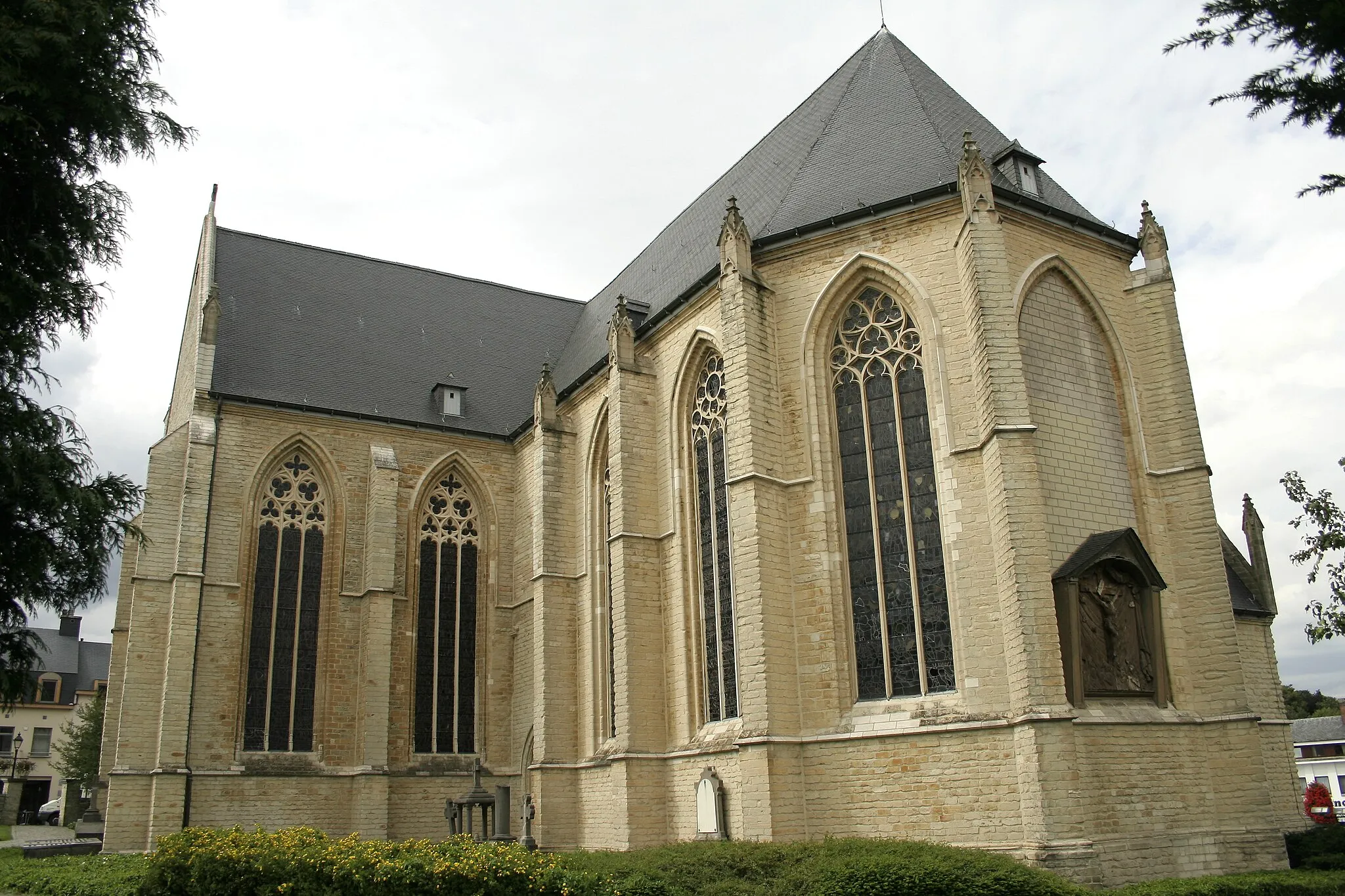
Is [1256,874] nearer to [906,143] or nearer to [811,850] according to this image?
[811,850]

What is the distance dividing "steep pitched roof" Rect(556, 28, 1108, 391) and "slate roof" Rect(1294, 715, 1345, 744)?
4634 cm

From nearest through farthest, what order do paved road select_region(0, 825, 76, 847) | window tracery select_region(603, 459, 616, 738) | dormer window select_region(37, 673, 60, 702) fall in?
window tracery select_region(603, 459, 616, 738) < paved road select_region(0, 825, 76, 847) < dormer window select_region(37, 673, 60, 702)

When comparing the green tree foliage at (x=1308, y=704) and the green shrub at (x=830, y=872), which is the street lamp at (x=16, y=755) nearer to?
the green shrub at (x=830, y=872)

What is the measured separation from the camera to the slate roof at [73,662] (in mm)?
53875

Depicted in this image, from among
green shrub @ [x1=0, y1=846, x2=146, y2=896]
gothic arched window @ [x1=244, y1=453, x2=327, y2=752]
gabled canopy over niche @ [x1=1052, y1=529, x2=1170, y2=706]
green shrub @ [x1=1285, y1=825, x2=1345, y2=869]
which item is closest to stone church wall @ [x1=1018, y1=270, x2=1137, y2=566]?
gabled canopy over niche @ [x1=1052, y1=529, x2=1170, y2=706]

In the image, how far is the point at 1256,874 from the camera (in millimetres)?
13016

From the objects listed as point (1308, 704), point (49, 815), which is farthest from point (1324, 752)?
point (49, 815)

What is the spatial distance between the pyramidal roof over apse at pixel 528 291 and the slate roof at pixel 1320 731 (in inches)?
1803

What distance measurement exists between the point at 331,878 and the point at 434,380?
666 inches

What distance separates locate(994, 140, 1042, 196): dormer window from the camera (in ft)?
55.3

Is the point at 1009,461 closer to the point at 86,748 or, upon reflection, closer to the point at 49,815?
the point at 86,748

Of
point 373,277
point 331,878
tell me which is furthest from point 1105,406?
point 373,277

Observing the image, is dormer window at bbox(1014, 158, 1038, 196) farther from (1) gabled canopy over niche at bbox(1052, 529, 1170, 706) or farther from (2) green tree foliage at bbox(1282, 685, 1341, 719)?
(2) green tree foliage at bbox(1282, 685, 1341, 719)

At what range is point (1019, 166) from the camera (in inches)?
669
